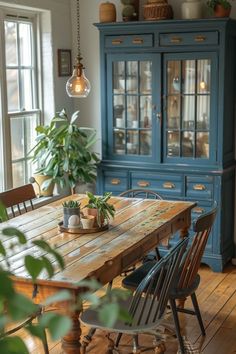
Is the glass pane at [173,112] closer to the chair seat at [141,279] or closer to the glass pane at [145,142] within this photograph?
the glass pane at [145,142]

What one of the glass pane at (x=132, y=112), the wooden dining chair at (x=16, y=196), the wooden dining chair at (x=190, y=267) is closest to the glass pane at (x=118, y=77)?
the glass pane at (x=132, y=112)

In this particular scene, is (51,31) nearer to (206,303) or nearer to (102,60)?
(102,60)

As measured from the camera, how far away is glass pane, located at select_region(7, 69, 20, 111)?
4.82 meters

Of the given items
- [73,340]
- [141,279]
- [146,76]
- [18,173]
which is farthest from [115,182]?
[73,340]

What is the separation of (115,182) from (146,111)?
0.70 m

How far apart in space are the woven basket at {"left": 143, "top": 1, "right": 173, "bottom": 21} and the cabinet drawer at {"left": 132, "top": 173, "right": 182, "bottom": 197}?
52.9 inches

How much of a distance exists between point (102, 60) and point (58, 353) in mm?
2704

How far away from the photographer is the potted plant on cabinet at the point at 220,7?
4648 mm

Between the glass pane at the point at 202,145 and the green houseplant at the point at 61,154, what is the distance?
3.03 feet

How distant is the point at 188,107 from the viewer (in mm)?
4910

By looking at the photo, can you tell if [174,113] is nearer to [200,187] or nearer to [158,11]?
[200,187]

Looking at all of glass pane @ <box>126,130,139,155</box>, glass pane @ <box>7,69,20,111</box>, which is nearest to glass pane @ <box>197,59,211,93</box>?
glass pane @ <box>126,130,139,155</box>

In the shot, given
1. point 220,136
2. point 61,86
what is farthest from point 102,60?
point 220,136

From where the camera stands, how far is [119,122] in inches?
205
